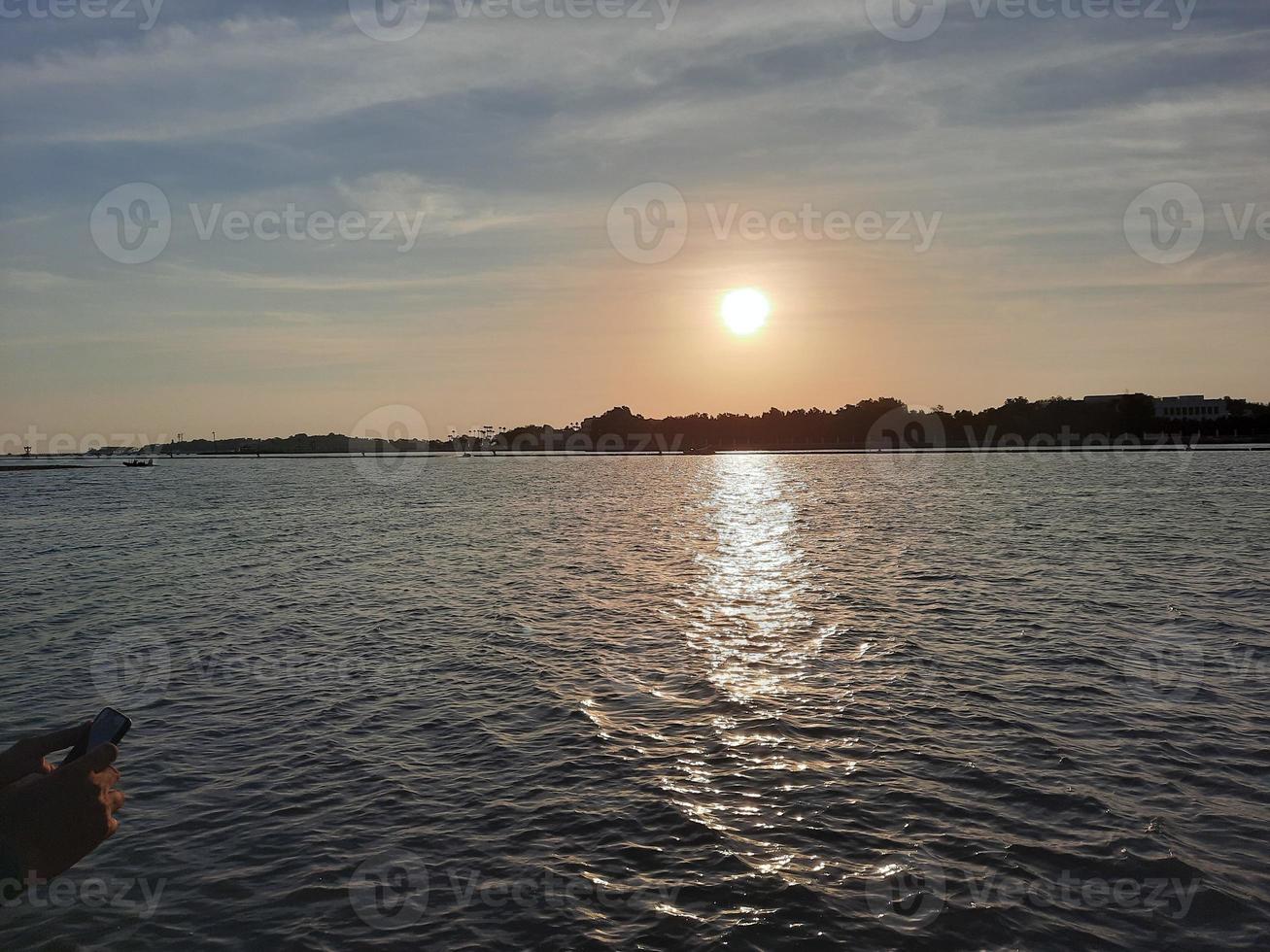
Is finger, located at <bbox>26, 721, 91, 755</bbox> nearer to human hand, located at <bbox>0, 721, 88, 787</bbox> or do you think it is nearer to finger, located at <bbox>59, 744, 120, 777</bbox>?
human hand, located at <bbox>0, 721, 88, 787</bbox>

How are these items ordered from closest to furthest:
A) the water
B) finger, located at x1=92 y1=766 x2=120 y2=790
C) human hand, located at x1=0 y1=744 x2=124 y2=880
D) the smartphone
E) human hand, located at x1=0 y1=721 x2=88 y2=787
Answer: human hand, located at x1=0 y1=744 x2=124 y2=880, finger, located at x1=92 y1=766 x2=120 y2=790, the smartphone, human hand, located at x1=0 y1=721 x2=88 y2=787, the water

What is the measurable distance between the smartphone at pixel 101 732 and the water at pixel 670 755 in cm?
500

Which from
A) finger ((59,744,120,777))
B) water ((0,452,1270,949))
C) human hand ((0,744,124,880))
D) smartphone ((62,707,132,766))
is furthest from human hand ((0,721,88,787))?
water ((0,452,1270,949))

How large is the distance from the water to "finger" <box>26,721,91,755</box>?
4.84m

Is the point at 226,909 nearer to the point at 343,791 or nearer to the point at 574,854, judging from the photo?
the point at 343,791

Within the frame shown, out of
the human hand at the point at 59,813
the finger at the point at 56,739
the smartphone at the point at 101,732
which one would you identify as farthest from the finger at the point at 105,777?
the finger at the point at 56,739

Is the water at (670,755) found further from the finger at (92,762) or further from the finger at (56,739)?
the finger at (92,762)

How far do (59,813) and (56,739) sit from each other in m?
0.91

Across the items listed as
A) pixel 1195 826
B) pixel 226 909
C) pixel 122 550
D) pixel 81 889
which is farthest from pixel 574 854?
pixel 122 550

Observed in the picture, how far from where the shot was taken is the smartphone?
7609 mm

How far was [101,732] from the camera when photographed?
305 inches

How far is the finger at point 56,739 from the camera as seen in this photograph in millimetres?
7867

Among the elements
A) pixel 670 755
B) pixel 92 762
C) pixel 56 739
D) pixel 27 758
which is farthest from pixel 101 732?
pixel 670 755

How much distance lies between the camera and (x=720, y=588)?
42906mm
